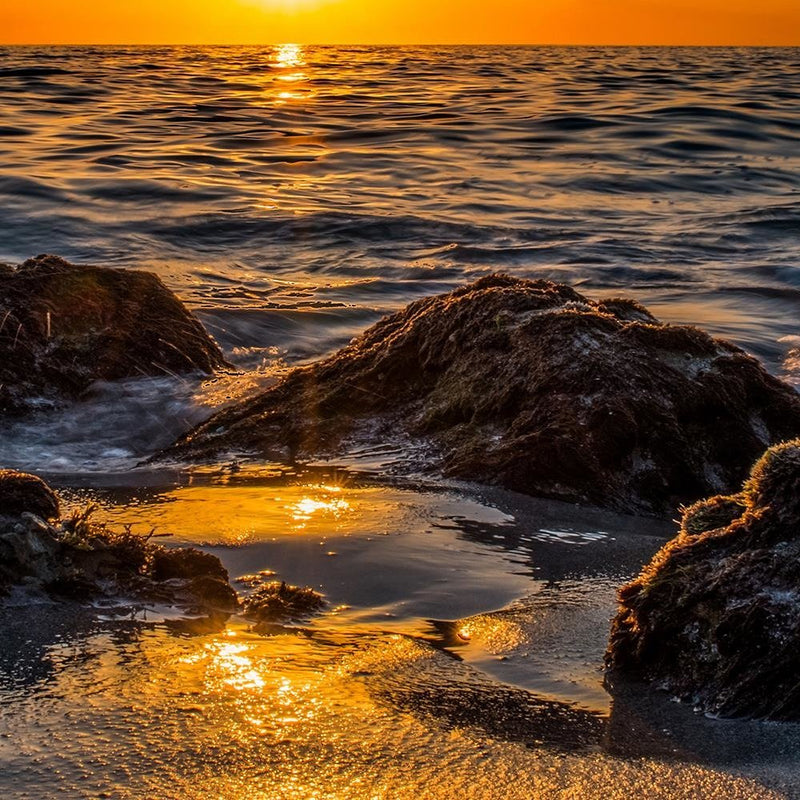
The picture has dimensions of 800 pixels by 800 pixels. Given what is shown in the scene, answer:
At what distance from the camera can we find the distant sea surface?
37.8ft

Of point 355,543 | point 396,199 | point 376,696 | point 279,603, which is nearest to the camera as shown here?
point 376,696

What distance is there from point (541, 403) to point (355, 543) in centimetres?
136

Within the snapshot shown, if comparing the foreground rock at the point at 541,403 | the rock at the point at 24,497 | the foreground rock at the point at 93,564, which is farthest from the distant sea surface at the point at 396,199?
the foreground rock at the point at 93,564

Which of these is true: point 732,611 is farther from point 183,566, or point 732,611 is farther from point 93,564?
point 93,564

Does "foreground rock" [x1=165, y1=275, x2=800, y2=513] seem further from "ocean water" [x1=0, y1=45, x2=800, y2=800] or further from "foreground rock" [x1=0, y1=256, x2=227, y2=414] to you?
"foreground rock" [x1=0, y1=256, x2=227, y2=414]

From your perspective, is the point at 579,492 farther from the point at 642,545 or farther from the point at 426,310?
A: the point at 426,310

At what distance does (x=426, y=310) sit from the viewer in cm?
582

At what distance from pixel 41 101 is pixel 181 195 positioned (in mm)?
13100

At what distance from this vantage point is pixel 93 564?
3389 millimetres

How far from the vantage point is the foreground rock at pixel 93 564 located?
330cm

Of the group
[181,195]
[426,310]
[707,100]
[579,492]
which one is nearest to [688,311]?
[426,310]

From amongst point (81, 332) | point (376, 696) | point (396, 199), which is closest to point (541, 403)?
point (376, 696)

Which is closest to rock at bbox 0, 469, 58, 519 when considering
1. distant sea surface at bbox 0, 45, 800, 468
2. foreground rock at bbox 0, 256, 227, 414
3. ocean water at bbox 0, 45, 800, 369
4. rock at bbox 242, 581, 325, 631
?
rock at bbox 242, 581, 325, 631

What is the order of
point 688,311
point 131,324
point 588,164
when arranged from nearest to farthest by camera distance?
point 131,324, point 688,311, point 588,164
